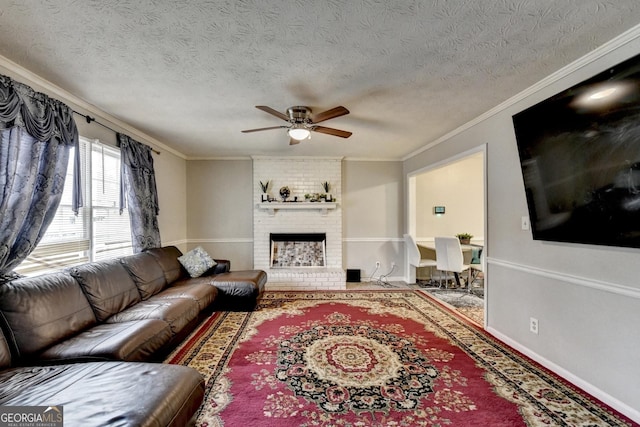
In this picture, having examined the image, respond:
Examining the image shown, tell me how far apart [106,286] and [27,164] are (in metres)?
1.21

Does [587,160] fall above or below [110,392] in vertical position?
above

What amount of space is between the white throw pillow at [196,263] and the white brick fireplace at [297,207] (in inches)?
48.3

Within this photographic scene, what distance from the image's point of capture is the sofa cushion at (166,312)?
244 cm

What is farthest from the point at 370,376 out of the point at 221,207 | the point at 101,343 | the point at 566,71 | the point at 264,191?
the point at 221,207

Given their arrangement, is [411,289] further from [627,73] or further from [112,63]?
[112,63]

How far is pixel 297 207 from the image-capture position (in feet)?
17.4

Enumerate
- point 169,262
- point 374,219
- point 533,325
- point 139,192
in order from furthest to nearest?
point 374,219 → point 169,262 → point 139,192 → point 533,325

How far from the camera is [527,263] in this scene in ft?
8.42

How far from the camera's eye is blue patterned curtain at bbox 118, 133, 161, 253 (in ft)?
11.3

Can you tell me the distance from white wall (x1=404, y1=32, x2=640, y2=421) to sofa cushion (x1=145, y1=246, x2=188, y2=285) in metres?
4.05

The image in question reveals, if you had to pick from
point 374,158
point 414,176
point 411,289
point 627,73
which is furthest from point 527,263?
point 374,158

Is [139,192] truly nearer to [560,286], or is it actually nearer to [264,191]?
[264,191]

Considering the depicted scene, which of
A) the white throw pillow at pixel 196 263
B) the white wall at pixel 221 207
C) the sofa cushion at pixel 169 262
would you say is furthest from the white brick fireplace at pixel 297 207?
the sofa cushion at pixel 169 262

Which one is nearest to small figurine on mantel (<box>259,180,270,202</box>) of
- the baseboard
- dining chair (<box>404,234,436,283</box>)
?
dining chair (<box>404,234,436,283</box>)
